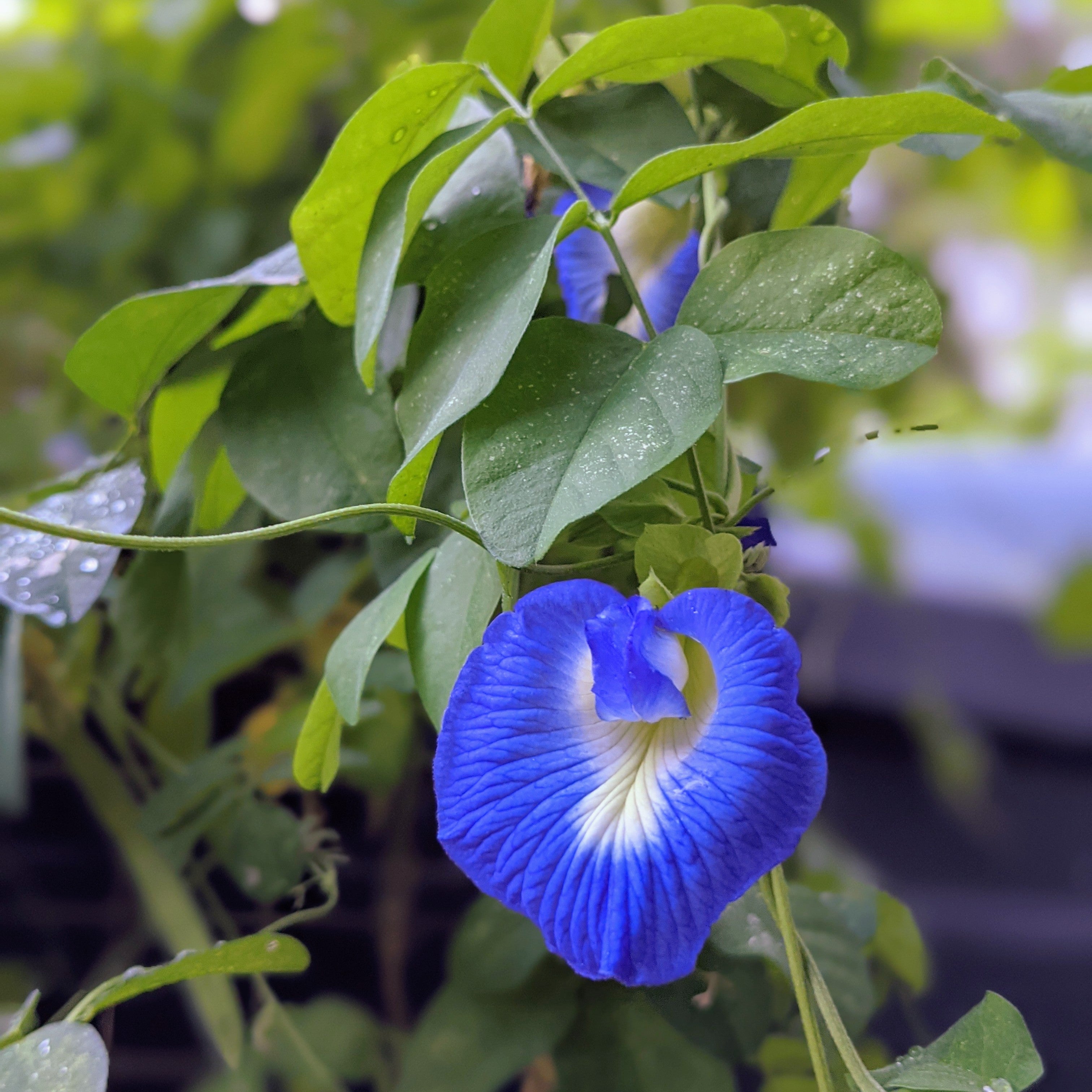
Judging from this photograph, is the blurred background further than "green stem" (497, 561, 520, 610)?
Yes

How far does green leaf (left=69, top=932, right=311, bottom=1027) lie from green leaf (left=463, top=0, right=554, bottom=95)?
256 millimetres

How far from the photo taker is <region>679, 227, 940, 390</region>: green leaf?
224 millimetres

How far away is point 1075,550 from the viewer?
114cm

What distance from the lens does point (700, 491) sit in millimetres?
244

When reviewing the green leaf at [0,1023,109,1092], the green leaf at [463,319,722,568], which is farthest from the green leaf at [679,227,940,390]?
the green leaf at [0,1023,109,1092]

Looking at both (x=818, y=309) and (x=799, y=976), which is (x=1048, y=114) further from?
(x=799, y=976)

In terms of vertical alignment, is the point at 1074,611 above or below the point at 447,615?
below

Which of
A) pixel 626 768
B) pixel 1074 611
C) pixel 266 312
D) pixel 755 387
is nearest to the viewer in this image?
pixel 626 768

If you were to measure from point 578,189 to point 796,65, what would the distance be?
81 mm

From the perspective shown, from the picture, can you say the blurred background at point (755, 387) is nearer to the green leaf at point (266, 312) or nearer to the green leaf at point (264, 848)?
the green leaf at point (264, 848)

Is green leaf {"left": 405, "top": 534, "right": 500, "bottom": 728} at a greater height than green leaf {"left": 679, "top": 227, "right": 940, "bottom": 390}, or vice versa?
green leaf {"left": 679, "top": 227, "right": 940, "bottom": 390}

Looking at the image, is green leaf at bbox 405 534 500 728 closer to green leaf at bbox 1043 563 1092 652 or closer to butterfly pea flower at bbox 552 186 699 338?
butterfly pea flower at bbox 552 186 699 338

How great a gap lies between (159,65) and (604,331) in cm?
64

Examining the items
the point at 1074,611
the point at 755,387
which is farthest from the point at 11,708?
the point at 1074,611
